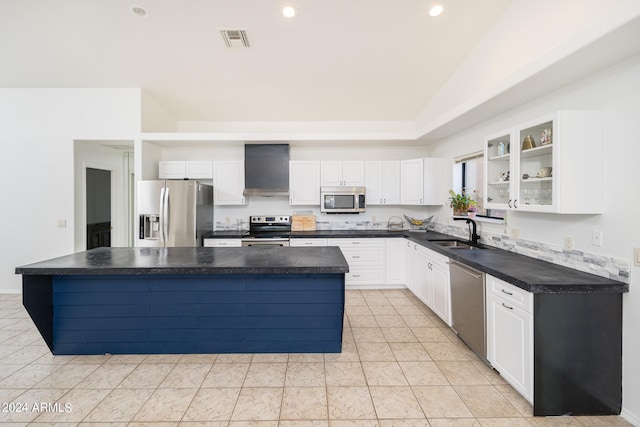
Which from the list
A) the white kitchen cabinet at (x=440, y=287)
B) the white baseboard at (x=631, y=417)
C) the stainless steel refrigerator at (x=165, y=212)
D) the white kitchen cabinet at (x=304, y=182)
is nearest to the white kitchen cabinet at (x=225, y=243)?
the stainless steel refrigerator at (x=165, y=212)

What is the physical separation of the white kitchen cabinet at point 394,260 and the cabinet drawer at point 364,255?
0.13m

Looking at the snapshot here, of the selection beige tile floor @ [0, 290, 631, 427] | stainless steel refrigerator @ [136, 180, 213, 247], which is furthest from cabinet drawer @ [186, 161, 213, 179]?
beige tile floor @ [0, 290, 631, 427]

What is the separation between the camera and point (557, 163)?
203cm

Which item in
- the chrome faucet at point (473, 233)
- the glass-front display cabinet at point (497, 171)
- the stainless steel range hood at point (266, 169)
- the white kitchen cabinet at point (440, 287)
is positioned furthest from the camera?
the stainless steel range hood at point (266, 169)

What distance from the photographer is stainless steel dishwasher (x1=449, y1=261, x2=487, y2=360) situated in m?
2.32

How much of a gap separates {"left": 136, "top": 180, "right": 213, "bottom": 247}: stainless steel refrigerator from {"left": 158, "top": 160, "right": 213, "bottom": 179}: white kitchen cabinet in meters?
0.59

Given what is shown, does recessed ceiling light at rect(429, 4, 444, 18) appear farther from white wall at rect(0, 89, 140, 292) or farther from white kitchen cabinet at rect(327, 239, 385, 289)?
white wall at rect(0, 89, 140, 292)

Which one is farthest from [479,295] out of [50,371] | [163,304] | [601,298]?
[50,371]

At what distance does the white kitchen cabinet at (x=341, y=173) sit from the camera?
4578 mm

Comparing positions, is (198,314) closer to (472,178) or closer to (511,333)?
(511,333)

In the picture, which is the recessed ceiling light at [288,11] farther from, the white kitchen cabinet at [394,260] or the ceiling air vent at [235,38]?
the white kitchen cabinet at [394,260]

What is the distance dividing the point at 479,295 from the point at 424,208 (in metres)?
2.78

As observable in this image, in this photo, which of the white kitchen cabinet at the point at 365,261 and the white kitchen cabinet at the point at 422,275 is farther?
the white kitchen cabinet at the point at 365,261

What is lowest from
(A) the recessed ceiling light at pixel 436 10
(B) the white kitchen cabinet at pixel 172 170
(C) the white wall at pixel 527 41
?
(B) the white kitchen cabinet at pixel 172 170
